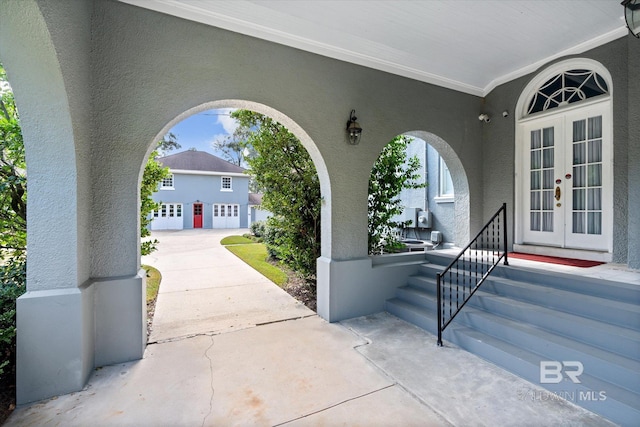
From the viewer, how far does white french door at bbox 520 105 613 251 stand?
4461 mm

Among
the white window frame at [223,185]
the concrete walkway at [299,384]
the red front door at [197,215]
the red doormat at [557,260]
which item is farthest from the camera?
the white window frame at [223,185]

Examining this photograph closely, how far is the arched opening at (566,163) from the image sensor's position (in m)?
4.44

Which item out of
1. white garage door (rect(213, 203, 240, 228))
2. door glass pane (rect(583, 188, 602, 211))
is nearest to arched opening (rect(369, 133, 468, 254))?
door glass pane (rect(583, 188, 602, 211))

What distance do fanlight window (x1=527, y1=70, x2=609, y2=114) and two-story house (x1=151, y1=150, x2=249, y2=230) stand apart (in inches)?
794

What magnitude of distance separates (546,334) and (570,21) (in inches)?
161

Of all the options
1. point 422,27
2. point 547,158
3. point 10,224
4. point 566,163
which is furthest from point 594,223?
point 10,224

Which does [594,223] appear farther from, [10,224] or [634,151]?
[10,224]

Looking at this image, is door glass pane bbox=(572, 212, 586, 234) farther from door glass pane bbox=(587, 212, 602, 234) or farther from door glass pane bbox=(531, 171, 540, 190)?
door glass pane bbox=(531, 171, 540, 190)

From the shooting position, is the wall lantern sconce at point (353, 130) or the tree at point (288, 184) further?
the tree at point (288, 184)

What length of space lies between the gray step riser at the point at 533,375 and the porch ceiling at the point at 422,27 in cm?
405

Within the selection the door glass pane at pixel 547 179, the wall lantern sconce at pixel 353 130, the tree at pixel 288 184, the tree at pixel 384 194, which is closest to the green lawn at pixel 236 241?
the tree at pixel 288 184

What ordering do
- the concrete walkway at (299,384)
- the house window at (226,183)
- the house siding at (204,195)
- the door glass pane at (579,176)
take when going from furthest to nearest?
the house window at (226,183) < the house siding at (204,195) < the door glass pane at (579,176) < the concrete walkway at (299,384)

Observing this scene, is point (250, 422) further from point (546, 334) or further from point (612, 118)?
point (612, 118)

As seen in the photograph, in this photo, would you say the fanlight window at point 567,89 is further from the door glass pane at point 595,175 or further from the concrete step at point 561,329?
the concrete step at point 561,329
